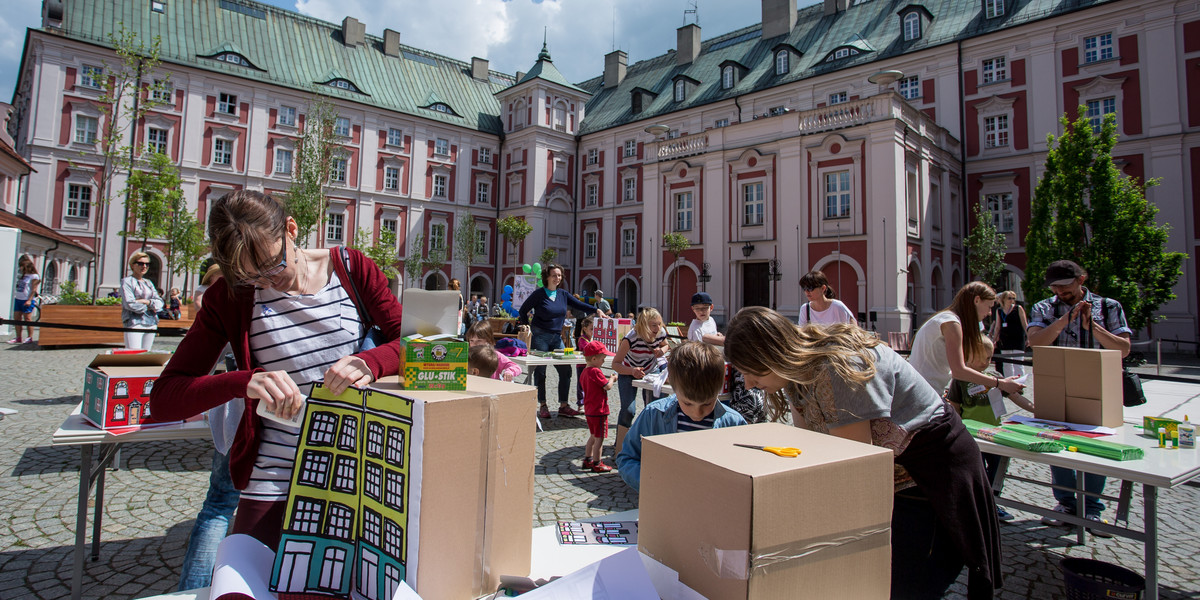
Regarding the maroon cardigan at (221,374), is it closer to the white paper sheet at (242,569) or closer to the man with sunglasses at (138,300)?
the white paper sheet at (242,569)

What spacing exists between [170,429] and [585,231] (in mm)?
37194

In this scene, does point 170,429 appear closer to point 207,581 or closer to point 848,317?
point 207,581

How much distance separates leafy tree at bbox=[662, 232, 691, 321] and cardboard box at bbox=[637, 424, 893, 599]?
23809 mm

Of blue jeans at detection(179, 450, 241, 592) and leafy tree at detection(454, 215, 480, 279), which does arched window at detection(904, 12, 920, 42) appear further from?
blue jeans at detection(179, 450, 241, 592)

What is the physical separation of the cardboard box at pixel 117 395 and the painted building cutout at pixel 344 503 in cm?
232

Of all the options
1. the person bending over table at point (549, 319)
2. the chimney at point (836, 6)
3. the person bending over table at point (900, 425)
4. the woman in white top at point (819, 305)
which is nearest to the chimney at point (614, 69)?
the chimney at point (836, 6)

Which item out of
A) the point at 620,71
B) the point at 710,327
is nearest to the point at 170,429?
the point at 710,327

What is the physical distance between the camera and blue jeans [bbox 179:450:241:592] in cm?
207

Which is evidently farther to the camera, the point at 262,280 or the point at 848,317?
the point at 848,317

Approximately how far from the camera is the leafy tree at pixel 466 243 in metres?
37.9

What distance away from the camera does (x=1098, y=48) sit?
22109 mm

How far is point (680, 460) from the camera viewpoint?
1.38m

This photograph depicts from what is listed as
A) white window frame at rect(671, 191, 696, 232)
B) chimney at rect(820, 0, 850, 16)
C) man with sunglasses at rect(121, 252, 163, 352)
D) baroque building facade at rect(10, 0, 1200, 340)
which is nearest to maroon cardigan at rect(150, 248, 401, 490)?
man with sunglasses at rect(121, 252, 163, 352)

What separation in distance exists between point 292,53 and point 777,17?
95.9 ft
